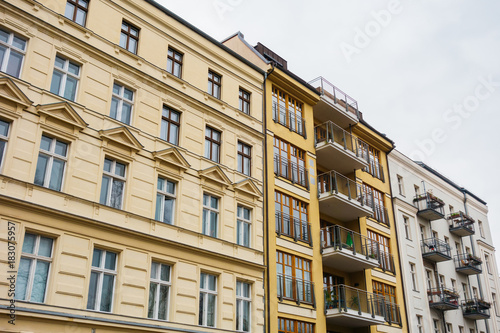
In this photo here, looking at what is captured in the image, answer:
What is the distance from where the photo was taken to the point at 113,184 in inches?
667

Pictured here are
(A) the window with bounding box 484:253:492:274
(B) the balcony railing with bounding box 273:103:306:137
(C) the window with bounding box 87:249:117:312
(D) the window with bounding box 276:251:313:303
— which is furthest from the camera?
(A) the window with bounding box 484:253:492:274

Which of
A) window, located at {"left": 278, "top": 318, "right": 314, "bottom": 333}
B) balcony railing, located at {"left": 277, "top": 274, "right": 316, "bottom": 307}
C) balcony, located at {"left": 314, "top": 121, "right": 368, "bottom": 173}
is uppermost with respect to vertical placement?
balcony, located at {"left": 314, "top": 121, "right": 368, "bottom": 173}

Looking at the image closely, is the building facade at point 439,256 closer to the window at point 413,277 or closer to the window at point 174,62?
the window at point 413,277

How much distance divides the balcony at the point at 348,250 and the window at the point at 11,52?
50.3ft

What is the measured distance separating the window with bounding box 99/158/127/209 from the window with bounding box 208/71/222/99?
639 centimetres

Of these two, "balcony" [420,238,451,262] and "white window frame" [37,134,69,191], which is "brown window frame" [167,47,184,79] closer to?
"white window frame" [37,134,69,191]

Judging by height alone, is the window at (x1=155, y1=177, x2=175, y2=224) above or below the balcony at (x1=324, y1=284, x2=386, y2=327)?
above

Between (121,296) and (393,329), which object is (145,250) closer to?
(121,296)

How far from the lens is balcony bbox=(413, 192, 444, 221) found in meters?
33.2

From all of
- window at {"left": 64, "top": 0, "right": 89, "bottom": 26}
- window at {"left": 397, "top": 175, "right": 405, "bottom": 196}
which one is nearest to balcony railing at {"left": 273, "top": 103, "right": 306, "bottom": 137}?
window at {"left": 64, "top": 0, "right": 89, "bottom": 26}

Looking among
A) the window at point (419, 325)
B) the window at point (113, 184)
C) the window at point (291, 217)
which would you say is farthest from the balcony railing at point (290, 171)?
the window at point (419, 325)

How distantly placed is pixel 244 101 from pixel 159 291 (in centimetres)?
1046

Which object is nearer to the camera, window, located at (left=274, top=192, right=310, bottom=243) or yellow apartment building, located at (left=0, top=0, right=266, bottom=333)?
yellow apartment building, located at (left=0, top=0, right=266, bottom=333)

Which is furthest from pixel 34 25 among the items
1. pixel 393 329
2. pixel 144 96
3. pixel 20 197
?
pixel 393 329
